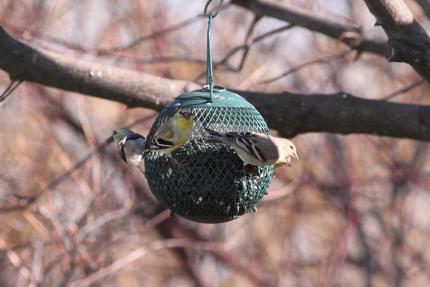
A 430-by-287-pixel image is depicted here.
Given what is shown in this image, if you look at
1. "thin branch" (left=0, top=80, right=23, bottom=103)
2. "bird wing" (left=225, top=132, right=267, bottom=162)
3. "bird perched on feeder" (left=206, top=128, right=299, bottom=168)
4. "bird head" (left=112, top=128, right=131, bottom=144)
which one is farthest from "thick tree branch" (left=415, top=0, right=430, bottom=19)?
"thin branch" (left=0, top=80, right=23, bottom=103)

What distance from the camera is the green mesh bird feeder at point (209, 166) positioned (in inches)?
130

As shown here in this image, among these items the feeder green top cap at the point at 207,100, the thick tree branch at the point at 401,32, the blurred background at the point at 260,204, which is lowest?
the blurred background at the point at 260,204

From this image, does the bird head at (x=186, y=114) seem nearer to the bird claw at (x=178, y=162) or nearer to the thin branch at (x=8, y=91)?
the bird claw at (x=178, y=162)

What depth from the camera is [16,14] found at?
682 centimetres

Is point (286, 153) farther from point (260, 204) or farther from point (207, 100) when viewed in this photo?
point (260, 204)

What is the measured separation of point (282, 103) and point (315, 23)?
1.02 meters

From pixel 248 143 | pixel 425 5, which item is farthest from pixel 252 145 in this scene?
pixel 425 5

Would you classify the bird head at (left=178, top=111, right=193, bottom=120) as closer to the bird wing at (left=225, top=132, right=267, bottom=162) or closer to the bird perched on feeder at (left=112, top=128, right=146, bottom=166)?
the bird wing at (left=225, top=132, right=267, bottom=162)

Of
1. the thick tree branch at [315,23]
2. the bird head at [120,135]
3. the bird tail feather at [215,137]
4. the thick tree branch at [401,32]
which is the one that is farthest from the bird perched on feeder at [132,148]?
the thick tree branch at [315,23]

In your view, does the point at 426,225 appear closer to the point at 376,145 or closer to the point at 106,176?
the point at 376,145

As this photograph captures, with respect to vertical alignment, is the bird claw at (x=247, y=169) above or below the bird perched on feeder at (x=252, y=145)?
below

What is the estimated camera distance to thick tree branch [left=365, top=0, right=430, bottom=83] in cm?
334

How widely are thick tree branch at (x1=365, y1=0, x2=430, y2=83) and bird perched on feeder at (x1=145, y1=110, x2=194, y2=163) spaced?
3.14 ft

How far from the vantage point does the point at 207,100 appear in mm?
3309
